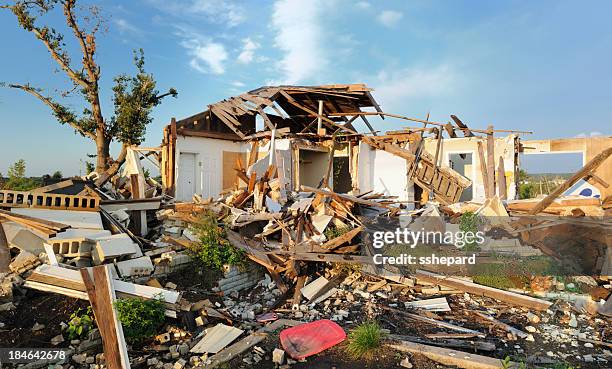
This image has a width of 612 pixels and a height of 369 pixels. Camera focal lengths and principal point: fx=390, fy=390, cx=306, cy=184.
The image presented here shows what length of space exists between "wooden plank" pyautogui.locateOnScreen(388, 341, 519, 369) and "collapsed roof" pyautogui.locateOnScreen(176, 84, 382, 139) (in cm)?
1069

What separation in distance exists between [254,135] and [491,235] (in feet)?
33.8

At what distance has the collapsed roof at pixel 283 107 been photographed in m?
15.0

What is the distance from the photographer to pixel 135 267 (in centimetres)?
716

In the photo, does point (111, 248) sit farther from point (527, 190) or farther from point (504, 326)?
point (527, 190)

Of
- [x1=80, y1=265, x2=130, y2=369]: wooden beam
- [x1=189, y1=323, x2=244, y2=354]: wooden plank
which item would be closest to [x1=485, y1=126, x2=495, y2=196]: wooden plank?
[x1=189, y1=323, x2=244, y2=354]: wooden plank

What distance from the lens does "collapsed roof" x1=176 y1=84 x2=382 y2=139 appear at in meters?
15.0

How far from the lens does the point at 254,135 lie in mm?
16281

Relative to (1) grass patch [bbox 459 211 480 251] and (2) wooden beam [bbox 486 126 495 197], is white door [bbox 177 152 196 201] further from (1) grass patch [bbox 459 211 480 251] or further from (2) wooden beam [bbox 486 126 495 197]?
(2) wooden beam [bbox 486 126 495 197]

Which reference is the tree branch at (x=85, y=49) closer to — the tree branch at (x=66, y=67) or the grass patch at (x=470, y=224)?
the tree branch at (x=66, y=67)

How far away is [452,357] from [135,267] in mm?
5495

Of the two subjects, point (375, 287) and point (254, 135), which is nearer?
point (375, 287)

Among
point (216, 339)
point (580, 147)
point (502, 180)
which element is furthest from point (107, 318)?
point (580, 147)

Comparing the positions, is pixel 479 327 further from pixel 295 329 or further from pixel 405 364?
pixel 295 329

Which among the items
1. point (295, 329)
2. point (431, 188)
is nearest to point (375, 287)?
point (295, 329)
